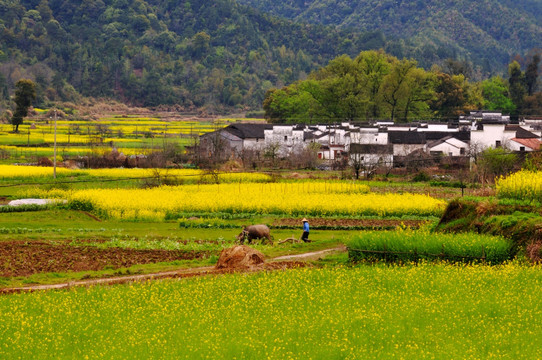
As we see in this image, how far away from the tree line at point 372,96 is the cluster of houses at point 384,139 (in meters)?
12.8

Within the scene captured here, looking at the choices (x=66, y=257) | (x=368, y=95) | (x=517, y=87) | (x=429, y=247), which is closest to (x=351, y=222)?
(x=429, y=247)

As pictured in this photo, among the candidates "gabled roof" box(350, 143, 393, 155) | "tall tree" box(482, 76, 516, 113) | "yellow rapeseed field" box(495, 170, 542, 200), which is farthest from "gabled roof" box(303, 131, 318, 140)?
"yellow rapeseed field" box(495, 170, 542, 200)

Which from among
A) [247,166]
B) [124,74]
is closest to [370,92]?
[247,166]

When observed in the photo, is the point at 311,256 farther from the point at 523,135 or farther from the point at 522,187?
the point at 523,135

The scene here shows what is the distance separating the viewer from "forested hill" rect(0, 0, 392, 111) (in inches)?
5876

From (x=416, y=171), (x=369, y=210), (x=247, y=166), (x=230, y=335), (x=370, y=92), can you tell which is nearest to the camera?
(x=230, y=335)

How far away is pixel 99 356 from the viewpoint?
13844 millimetres

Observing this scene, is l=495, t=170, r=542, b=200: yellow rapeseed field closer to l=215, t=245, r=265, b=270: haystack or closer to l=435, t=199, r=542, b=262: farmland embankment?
l=435, t=199, r=542, b=262: farmland embankment

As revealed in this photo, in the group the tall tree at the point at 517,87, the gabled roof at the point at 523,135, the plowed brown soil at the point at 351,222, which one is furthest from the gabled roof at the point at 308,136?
the tall tree at the point at 517,87

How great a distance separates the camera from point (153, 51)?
566ft

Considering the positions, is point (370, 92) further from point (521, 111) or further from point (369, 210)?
point (369, 210)

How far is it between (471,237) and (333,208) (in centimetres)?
1832

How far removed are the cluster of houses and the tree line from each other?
1275 cm

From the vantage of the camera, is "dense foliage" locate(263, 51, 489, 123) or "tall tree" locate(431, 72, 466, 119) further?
"tall tree" locate(431, 72, 466, 119)
